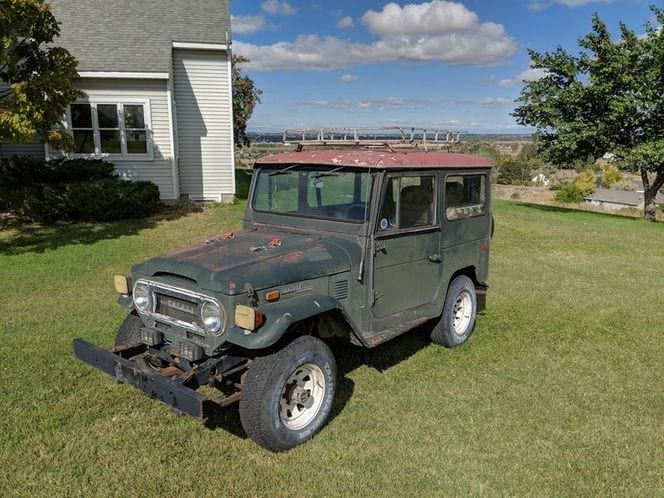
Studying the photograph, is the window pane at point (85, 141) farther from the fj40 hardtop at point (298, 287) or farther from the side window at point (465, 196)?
the side window at point (465, 196)

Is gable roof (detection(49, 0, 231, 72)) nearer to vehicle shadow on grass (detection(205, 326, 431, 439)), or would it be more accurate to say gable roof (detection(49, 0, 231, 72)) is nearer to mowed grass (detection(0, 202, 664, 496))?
mowed grass (detection(0, 202, 664, 496))

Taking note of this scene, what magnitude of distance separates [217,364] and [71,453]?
1.21m

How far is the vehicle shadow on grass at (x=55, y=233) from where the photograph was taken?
10.4m

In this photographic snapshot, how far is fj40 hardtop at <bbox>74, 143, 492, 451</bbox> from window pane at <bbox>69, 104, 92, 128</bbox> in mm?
11187

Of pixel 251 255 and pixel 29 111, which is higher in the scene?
pixel 29 111

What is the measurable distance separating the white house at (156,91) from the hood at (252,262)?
36.7ft

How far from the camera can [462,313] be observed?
605 cm

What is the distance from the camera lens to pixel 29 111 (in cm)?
926

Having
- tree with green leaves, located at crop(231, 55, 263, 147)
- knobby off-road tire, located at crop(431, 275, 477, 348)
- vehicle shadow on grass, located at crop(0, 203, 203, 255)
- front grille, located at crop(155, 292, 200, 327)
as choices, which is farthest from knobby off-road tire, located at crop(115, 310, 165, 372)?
tree with green leaves, located at crop(231, 55, 263, 147)

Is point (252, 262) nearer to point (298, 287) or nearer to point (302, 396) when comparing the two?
point (298, 287)

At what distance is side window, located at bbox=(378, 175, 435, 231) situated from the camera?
454 centimetres

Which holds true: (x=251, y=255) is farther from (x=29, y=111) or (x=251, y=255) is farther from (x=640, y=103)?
(x=640, y=103)

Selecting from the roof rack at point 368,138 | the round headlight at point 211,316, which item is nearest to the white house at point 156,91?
the roof rack at point 368,138

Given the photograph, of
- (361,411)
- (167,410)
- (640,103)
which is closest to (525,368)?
(361,411)
